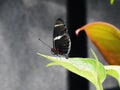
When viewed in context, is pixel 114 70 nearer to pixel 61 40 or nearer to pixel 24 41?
pixel 61 40

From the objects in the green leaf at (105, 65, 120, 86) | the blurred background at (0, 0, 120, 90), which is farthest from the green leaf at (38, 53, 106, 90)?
the blurred background at (0, 0, 120, 90)

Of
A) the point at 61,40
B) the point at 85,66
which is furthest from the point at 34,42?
the point at 85,66

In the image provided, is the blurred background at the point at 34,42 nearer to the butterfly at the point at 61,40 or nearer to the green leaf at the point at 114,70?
the butterfly at the point at 61,40

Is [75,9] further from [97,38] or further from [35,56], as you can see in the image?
[97,38]

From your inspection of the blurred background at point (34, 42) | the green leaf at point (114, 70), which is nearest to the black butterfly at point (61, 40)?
the green leaf at point (114, 70)

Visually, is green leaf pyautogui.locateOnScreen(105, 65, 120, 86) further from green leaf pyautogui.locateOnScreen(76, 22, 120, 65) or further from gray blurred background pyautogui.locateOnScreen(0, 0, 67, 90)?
gray blurred background pyautogui.locateOnScreen(0, 0, 67, 90)

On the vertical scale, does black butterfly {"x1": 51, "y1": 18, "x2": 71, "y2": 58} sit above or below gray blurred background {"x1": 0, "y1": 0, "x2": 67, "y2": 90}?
above
